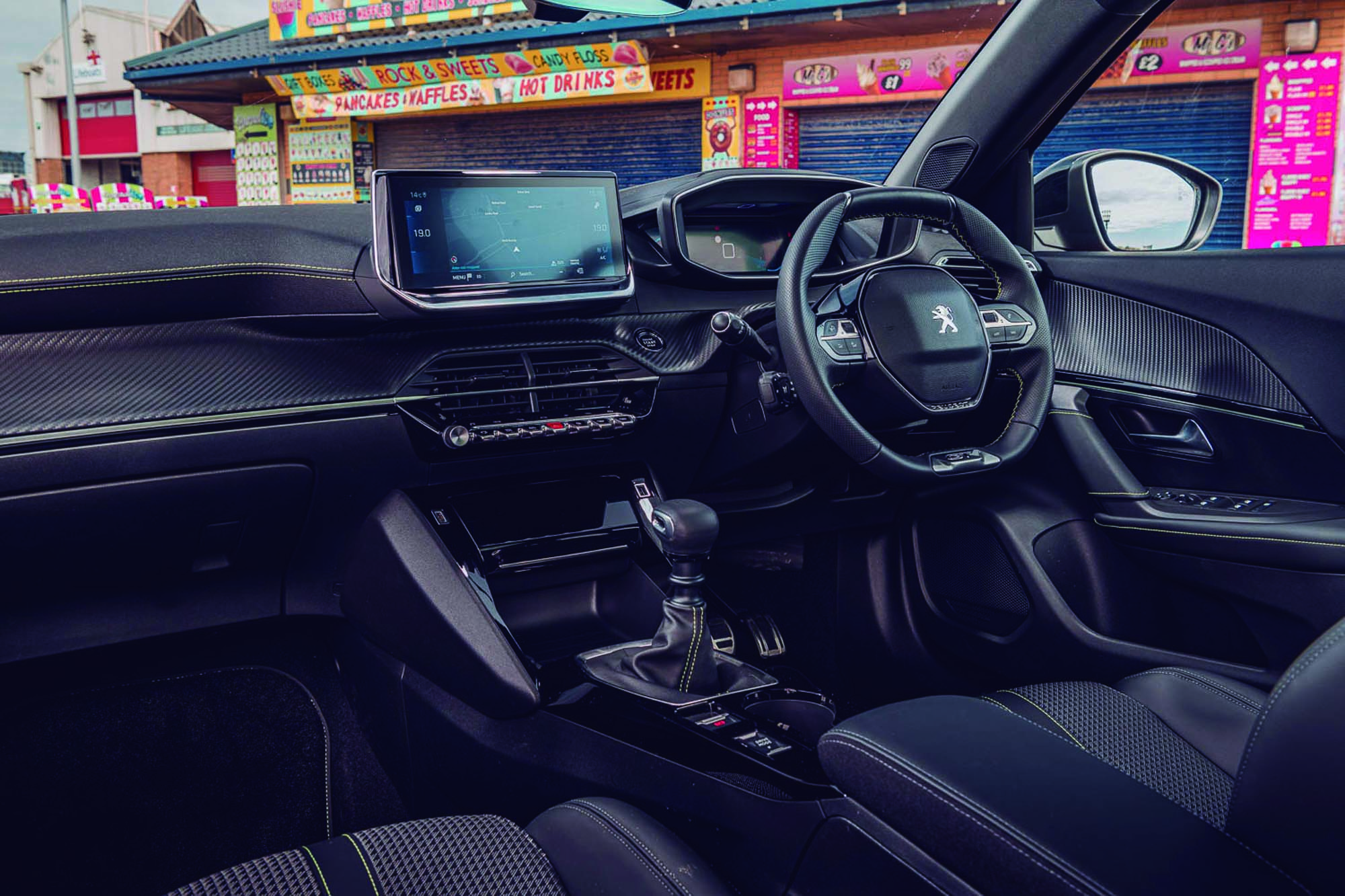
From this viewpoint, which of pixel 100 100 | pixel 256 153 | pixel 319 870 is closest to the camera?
pixel 319 870

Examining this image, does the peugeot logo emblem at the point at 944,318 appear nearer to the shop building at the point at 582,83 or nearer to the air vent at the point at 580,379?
the air vent at the point at 580,379

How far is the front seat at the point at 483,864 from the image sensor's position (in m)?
0.92

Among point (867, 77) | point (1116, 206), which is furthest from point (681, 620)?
point (867, 77)

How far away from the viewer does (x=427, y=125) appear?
8609mm

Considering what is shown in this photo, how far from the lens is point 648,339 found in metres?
1.82

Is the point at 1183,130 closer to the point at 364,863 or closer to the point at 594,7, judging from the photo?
the point at 594,7

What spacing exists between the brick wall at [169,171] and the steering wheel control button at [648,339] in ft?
9.51

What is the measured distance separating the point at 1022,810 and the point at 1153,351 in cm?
138

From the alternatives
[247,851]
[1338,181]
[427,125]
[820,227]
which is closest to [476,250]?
[820,227]

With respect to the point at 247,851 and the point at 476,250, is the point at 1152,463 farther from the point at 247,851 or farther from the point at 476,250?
the point at 247,851

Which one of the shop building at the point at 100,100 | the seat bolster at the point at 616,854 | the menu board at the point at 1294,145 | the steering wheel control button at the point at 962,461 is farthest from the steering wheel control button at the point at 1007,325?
the shop building at the point at 100,100

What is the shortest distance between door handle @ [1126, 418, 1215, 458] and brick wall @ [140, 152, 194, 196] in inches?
143

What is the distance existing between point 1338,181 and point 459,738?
2676 millimetres

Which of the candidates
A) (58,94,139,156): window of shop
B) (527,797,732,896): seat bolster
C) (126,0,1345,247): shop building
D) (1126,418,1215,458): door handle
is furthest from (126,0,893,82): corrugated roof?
(527,797,732,896): seat bolster
